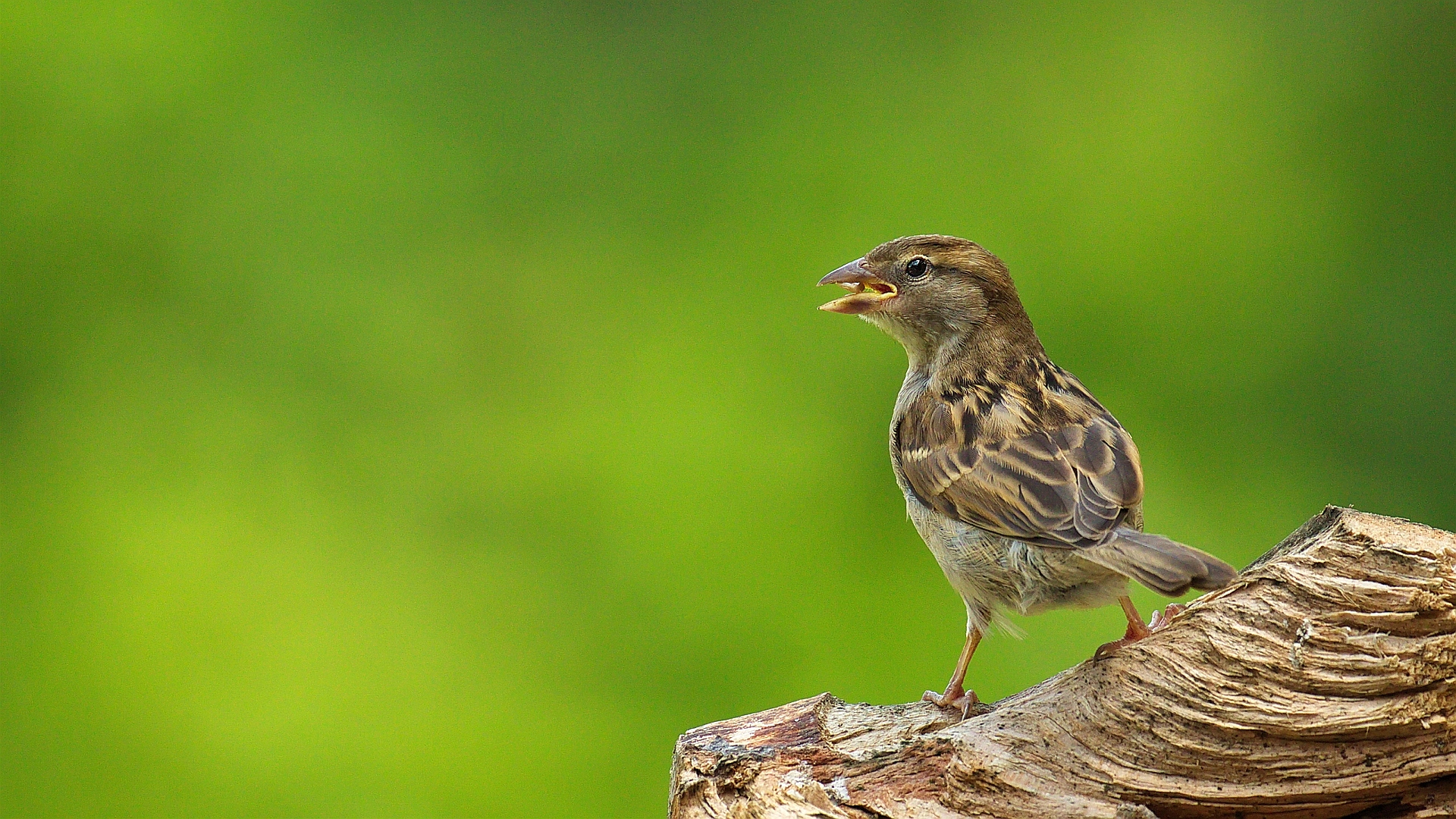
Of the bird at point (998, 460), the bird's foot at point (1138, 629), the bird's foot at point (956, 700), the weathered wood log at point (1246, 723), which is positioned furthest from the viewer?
the bird's foot at point (956, 700)

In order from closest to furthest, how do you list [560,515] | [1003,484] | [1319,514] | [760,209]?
[1319,514], [1003,484], [560,515], [760,209]

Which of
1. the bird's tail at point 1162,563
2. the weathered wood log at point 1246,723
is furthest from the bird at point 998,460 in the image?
the weathered wood log at point 1246,723

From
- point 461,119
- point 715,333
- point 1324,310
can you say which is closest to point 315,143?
point 461,119

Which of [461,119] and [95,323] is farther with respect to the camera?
[461,119]

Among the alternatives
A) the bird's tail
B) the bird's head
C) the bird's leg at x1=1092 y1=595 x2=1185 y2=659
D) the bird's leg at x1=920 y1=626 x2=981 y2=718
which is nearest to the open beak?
the bird's head

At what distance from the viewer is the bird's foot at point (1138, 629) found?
3.04 meters

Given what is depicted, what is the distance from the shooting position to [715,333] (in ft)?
21.3

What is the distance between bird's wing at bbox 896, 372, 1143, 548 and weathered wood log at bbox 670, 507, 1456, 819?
0.45 metres

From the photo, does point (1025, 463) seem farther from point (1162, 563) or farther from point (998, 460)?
point (1162, 563)

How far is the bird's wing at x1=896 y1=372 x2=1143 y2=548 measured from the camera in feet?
11.1

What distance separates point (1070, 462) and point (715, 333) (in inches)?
122

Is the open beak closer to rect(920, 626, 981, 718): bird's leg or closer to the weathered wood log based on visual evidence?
rect(920, 626, 981, 718): bird's leg

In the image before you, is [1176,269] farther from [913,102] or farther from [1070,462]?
[1070,462]

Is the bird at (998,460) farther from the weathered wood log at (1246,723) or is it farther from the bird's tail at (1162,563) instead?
the weathered wood log at (1246,723)
